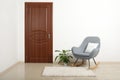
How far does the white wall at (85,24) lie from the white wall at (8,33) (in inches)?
19.9

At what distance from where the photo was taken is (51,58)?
7.08 m

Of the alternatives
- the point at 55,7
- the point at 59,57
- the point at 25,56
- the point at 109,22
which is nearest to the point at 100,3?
the point at 109,22

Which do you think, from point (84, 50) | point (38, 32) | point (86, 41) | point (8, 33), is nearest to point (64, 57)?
point (84, 50)

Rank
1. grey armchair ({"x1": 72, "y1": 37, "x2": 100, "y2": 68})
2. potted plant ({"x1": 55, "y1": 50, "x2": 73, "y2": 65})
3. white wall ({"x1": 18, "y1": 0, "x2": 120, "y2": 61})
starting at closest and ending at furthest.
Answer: grey armchair ({"x1": 72, "y1": 37, "x2": 100, "y2": 68}), potted plant ({"x1": 55, "y1": 50, "x2": 73, "y2": 65}), white wall ({"x1": 18, "y1": 0, "x2": 120, "y2": 61})

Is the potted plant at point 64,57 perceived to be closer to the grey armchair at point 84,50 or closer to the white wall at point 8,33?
the grey armchair at point 84,50

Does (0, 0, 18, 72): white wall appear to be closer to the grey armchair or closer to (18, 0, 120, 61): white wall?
(18, 0, 120, 61): white wall

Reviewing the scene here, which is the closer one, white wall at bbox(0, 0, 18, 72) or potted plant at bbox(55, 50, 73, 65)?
white wall at bbox(0, 0, 18, 72)

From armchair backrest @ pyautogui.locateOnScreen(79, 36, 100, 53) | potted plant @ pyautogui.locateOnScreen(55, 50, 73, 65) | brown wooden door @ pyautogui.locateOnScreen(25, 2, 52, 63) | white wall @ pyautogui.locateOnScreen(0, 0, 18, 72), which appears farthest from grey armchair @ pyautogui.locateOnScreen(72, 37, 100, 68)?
white wall @ pyautogui.locateOnScreen(0, 0, 18, 72)

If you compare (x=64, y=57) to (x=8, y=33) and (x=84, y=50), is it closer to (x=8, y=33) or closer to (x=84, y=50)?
(x=84, y=50)

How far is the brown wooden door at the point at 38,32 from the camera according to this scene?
7000 millimetres

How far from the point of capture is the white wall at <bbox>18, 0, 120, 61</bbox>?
695 centimetres

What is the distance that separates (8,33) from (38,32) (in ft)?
4.83

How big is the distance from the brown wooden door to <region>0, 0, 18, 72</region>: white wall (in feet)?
1.53

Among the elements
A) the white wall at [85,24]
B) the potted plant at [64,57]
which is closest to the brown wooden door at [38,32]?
the white wall at [85,24]
